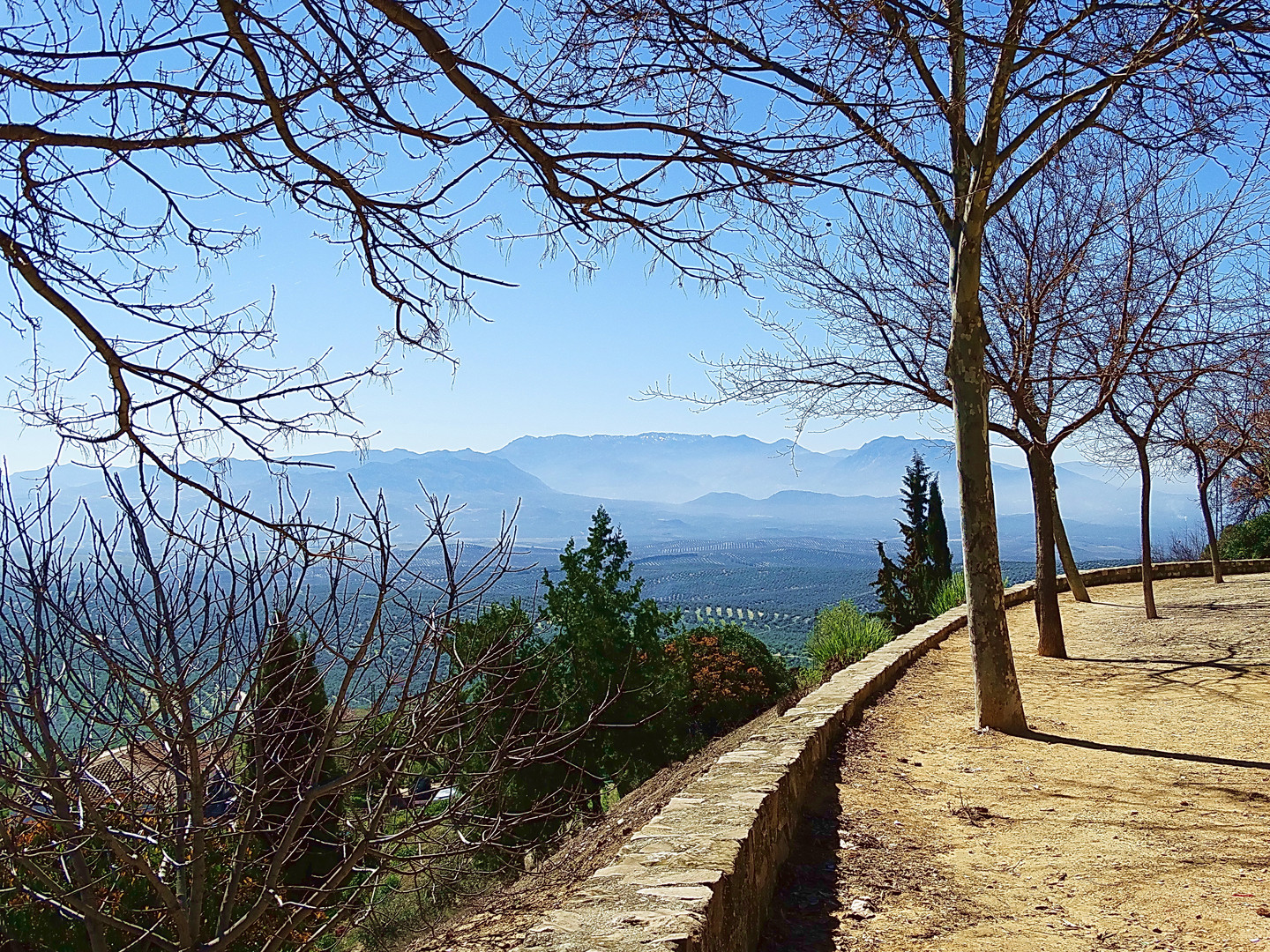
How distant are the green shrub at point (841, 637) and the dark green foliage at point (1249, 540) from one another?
1124 cm

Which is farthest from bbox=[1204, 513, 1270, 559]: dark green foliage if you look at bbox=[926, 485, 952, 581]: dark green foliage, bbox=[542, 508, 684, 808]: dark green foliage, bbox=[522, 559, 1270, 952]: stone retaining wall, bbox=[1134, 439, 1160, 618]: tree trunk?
bbox=[522, 559, 1270, 952]: stone retaining wall

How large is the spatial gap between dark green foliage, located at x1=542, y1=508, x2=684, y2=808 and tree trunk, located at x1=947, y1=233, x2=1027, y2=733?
19.4 ft

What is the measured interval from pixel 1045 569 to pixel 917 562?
32.4ft

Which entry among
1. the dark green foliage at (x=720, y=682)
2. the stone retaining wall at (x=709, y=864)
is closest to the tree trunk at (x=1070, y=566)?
the dark green foliage at (x=720, y=682)

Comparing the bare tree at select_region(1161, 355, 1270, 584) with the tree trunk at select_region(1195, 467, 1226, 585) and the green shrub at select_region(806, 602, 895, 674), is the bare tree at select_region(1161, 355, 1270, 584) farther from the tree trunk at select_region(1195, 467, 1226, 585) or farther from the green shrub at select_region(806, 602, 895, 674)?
the green shrub at select_region(806, 602, 895, 674)

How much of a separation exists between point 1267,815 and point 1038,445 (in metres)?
6.77

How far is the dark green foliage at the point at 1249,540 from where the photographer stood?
20172mm

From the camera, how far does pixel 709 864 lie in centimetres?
304

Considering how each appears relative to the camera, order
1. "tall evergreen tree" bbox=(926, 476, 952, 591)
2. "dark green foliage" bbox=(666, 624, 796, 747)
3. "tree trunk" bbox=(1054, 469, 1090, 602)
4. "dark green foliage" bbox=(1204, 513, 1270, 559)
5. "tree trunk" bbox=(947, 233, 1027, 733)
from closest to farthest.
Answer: "tree trunk" bbox=(947, 233, 1027, 733) → "dark green foliage" bbox=(666, 624, 796, 747) → "tree trunk" bbox=(1054, 469, 1090, 602) → "dark green foliage" bbox=(1204, 513, 1270, 559) → "tall evergreen tree" bbox=(926, 476, 952, 591)

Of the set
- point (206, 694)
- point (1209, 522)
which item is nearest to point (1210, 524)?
point (1209, 522)

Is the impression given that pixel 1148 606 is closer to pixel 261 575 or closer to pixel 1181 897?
pixel 1181 897

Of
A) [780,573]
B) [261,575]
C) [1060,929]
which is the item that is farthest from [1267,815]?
[780,573]

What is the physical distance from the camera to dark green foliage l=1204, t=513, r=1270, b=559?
2017cm

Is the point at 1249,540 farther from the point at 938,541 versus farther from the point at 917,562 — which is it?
the point at 917,562
